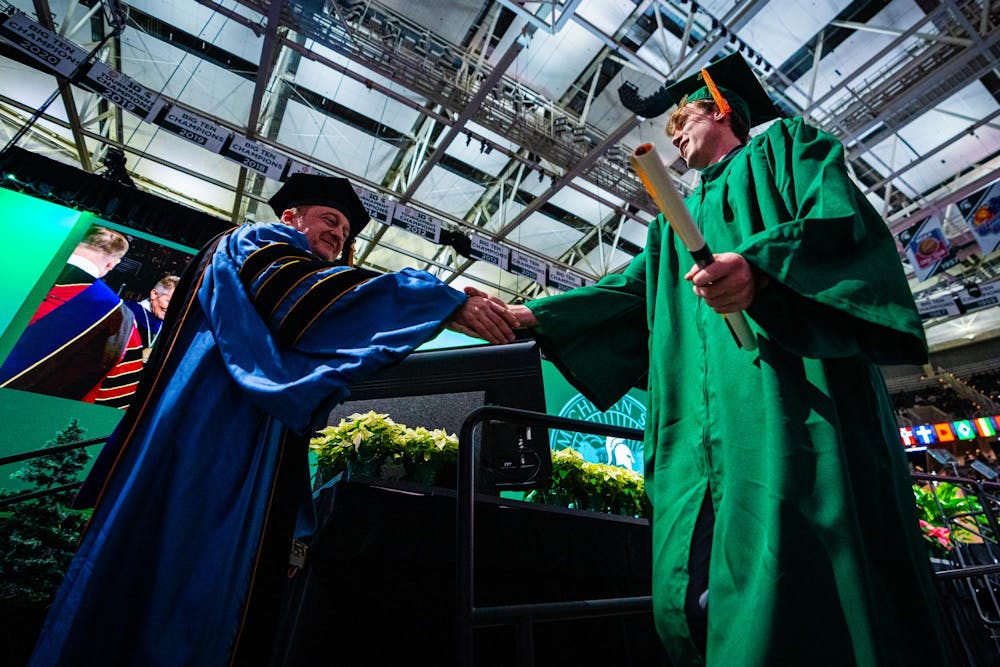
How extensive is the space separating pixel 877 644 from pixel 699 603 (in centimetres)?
22

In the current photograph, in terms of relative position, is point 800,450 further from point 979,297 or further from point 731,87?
point 979,297

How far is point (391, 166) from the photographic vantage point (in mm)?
8727

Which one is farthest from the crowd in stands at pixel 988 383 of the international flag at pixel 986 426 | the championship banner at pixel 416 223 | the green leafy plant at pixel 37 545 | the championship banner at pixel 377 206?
the green leafy plant at pixel 37 545

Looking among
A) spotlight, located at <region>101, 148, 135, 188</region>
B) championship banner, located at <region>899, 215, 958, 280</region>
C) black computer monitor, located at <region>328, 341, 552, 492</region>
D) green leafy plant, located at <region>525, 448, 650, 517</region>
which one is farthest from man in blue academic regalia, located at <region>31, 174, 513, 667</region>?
championship banner, located at <region>899, 215, 958, 280</region>

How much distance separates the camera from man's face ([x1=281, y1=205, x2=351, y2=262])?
6.57 ft

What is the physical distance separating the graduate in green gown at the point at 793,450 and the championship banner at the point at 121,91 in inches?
266

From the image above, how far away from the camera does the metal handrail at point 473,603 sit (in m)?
1.03

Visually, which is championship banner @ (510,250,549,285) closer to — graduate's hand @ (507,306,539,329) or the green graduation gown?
graduate's hand @ (507,306,539,329)

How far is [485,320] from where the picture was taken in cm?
140

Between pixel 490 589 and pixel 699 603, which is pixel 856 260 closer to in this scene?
pixel 699 603

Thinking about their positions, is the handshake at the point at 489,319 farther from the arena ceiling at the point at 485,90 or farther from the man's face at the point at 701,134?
the arena ceiling at the point at 485,90

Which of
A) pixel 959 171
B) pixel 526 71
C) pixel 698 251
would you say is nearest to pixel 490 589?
pixel 698 251

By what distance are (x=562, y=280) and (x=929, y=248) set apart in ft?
19.5

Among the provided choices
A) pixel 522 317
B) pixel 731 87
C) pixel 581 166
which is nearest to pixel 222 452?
pixel 522 317
